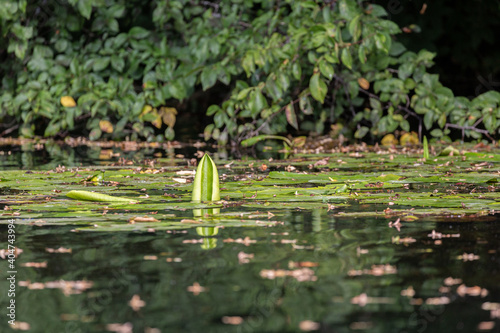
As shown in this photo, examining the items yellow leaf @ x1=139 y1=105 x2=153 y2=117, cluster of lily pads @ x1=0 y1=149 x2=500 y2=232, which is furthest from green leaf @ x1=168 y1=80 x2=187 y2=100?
cluster of lily pads @ x1=0 y1=149 x2=500 y2=232

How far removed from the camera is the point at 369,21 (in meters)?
5.70

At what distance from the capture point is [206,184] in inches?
116

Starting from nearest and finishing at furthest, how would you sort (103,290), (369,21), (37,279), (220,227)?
1. (103,290)
2. (37,279)
3. (220,227)
4. (369,21)

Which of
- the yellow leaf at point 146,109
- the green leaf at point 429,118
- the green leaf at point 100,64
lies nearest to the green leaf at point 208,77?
the yellow leaf at point 146,109

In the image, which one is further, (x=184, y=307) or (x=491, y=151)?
(x=491, y=151)

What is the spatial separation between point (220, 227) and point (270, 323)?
0.97 m

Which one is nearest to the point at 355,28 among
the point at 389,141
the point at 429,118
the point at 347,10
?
the point at 347,10

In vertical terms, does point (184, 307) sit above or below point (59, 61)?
below

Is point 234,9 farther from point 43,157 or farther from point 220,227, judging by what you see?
point 220,227

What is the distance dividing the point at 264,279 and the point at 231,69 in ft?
14.2

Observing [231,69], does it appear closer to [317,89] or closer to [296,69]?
[296,69]

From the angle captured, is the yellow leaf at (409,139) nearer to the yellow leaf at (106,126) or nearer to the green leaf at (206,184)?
the yellow leaf at (106,126)

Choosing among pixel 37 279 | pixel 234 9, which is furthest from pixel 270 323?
pixel 234 9

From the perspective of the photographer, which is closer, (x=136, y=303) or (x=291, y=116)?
(x=136, y=303)
